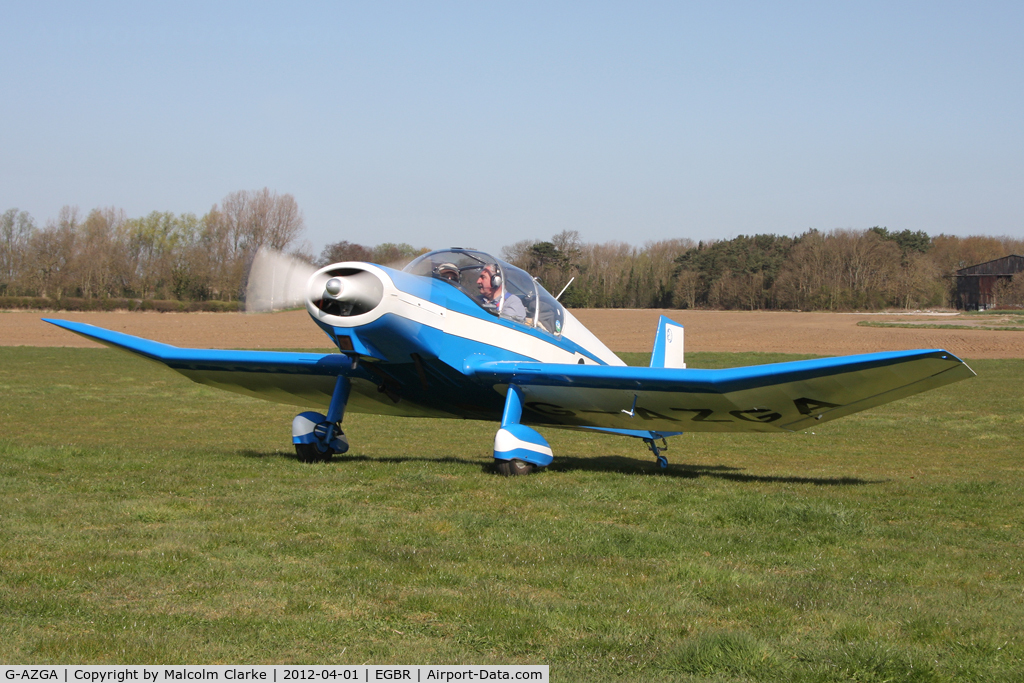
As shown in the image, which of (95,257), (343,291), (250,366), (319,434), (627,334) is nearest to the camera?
(343,291)

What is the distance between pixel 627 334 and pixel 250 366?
4945 centimetres

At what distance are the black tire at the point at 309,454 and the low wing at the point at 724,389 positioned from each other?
7.69 feet

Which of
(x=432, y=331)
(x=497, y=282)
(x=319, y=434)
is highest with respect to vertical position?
(x=497, y=282)

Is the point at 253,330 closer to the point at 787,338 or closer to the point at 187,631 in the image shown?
the point at 787,338

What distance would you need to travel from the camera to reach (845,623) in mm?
4746

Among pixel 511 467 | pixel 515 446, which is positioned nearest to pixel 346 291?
pixel 515 446

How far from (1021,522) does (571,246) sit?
22904 mm

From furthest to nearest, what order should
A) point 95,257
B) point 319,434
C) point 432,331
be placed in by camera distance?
point 95,257
point 319,434
point 432,331

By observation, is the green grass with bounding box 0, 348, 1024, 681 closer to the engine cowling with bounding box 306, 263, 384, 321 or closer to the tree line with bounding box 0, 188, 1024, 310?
→ the engine cowling with bounding box 306, 263, 384, 321

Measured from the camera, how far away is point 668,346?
13992 millimetres

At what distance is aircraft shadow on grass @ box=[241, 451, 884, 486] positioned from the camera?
10.9 m

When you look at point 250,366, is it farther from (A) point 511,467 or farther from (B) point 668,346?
(B) point 668,346

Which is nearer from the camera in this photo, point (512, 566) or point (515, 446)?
point (512, 566)

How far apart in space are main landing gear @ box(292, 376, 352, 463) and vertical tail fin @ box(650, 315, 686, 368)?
16.9 feet
